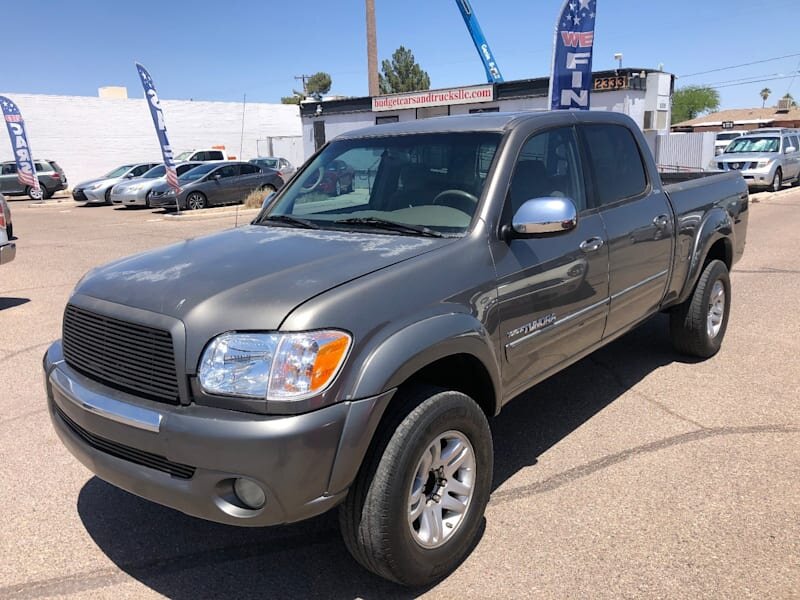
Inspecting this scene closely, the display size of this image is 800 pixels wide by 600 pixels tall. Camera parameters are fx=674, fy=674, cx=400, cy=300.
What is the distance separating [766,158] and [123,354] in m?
22.0

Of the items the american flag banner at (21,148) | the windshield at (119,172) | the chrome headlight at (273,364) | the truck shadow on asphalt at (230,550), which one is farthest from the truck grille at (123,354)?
→ the windshield at (119,172)

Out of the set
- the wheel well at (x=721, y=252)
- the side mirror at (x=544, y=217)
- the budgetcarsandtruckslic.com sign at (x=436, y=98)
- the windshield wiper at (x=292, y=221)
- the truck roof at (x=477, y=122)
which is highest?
the budgetcarsandtruckslic.com sign at (x=436, y=98)

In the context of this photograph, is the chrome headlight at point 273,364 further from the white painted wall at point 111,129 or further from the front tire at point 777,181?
the white painted wall at point 111,129

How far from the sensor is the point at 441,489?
2.85m

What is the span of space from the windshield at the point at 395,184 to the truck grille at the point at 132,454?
1524 mm

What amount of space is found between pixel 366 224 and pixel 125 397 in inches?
58.7

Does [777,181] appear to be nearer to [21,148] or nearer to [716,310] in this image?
[716,310]

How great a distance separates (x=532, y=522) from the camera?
3.25 meters

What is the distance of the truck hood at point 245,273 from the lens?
2516mm

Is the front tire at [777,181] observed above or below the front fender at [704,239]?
below

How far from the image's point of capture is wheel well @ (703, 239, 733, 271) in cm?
560

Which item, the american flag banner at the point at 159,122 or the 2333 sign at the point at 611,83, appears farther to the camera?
the 2333 sign at the point at 611,83

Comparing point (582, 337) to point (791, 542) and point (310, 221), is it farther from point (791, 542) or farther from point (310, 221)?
point (310, 221)

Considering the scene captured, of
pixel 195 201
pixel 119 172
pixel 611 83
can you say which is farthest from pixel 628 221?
pixel 119 172
